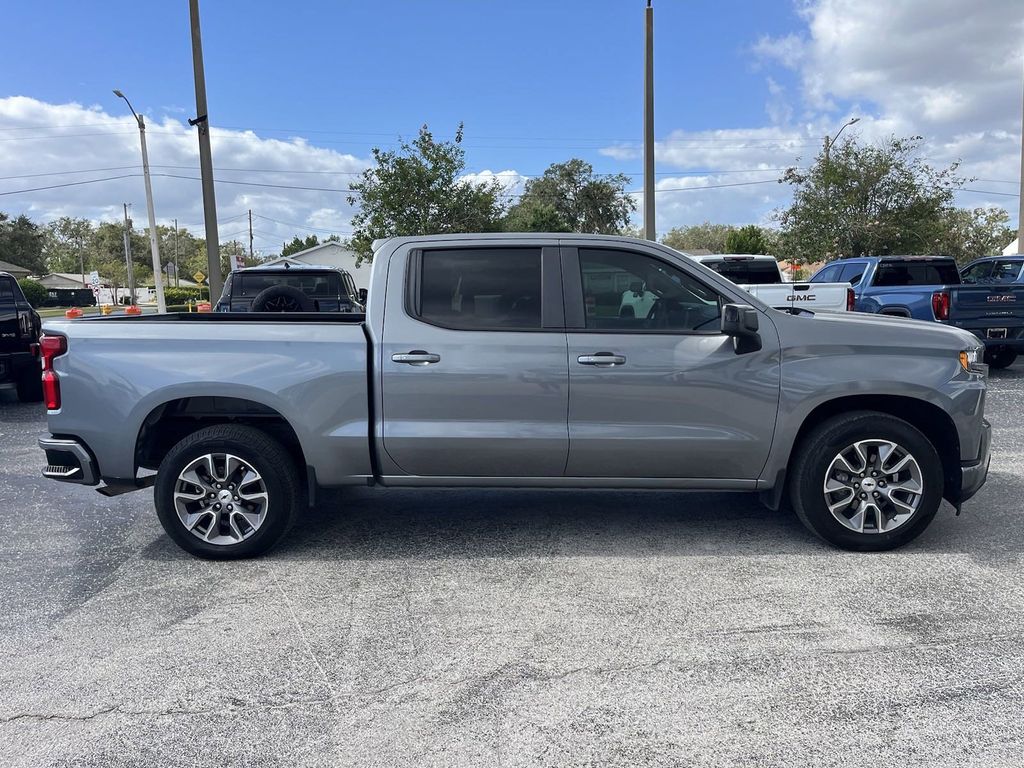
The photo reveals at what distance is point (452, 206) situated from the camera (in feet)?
99.0

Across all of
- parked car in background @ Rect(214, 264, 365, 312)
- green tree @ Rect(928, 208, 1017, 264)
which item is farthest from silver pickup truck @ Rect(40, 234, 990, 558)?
green tree @ Rect(928, 208, 1017, 264)

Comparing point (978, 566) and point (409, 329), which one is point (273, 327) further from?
point (978, 566)

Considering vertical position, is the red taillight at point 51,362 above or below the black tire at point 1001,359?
above

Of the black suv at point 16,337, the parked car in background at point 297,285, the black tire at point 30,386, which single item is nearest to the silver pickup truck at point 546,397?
the black suv at point 16,337

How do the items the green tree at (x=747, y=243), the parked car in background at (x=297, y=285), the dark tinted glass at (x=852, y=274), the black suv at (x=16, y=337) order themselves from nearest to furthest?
the black suv at (x=16, y=337)
the parked car in background at (x=297, y=285)
the dark tinted glass at (x=852, y=274)
the green tree at (x=747, y=243)

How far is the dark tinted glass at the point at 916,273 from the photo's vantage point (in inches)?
518

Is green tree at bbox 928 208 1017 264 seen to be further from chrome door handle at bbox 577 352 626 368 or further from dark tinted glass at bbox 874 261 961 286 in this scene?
chrome door handle at bbox 577 352 626 368

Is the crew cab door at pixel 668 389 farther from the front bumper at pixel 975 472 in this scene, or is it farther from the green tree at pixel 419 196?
the green tree at pixel 419 196

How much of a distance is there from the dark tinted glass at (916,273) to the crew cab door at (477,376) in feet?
33.9

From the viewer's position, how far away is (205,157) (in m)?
16.5

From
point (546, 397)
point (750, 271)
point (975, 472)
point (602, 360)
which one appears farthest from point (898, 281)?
point (546, 397)

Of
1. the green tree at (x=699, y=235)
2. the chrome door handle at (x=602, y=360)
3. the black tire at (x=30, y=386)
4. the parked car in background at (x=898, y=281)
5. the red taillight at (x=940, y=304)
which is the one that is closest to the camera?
the chrome door handle at (x=602, y=360)

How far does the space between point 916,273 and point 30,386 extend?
44.8 ft

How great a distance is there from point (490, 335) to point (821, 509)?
7.15ft
